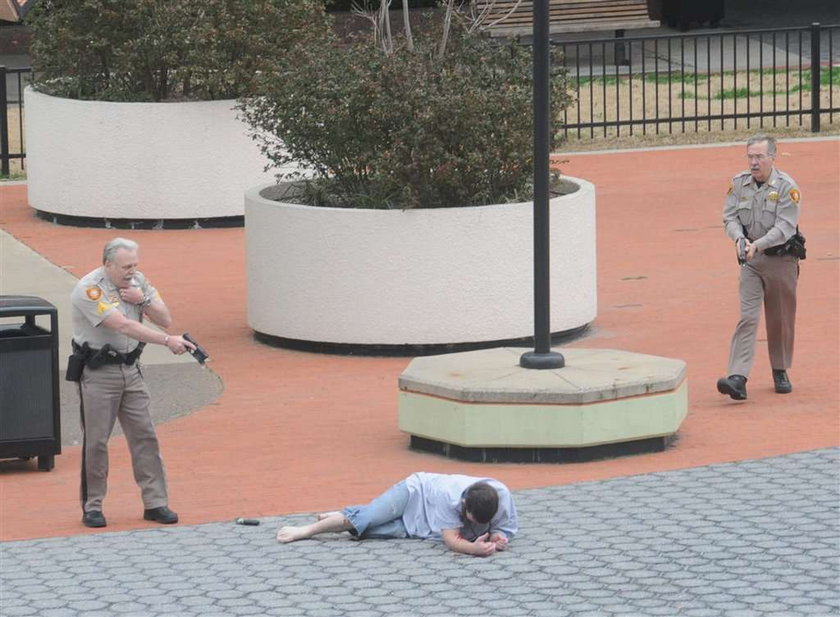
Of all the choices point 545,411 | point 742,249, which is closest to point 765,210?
point 742,249

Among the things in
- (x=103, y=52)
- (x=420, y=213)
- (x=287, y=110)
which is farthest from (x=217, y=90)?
(x=420, y=213)

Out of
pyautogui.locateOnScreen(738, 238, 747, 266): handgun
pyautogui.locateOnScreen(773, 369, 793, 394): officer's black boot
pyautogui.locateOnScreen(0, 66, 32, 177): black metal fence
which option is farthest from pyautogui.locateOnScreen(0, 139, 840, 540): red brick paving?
pyautogui.locateOnScreen(0, 66, 32, 177): black metal fence

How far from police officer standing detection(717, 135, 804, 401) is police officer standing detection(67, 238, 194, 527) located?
13.1 ft

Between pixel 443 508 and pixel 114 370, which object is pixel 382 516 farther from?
pixel 114 370

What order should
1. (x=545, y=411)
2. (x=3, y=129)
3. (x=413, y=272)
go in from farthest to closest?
(x=3, y=129), (x=413, y=272), (x=545, y=411)

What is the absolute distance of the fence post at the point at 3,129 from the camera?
20812mm

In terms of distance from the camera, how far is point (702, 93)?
25.2m

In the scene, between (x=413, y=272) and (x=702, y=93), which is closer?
(x=413, y=272)

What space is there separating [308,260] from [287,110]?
126cm

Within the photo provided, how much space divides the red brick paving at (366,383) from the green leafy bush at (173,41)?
5.15 feet

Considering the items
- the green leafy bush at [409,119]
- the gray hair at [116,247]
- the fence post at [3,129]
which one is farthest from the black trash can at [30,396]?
the fence post at [3,129]

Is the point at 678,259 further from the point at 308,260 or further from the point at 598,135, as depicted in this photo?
the point at 598,135

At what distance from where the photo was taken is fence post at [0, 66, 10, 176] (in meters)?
20.8

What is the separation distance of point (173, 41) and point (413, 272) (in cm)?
593
